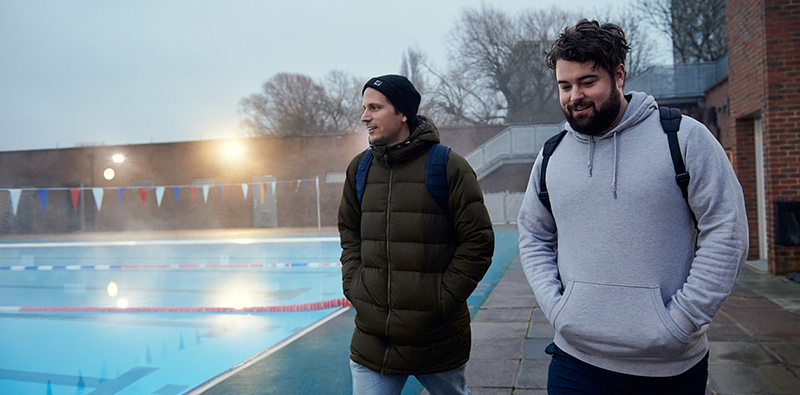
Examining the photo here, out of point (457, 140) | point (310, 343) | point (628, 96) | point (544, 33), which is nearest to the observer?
point (628, 96)

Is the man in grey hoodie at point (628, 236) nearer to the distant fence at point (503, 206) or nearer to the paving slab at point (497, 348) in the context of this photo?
the paving slab at point (497, 348)

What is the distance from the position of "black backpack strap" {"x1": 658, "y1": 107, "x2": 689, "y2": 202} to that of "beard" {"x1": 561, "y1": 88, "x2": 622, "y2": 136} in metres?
0.14

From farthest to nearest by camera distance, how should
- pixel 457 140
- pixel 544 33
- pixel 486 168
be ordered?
1. pixel 544 33
2. pixel 457 140
3. pixel 486 168

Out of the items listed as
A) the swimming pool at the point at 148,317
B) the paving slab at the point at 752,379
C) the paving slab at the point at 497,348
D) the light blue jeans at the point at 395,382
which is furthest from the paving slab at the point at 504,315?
the light blue jeans at the point at 395,382

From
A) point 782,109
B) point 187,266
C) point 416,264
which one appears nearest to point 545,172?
point 416,264

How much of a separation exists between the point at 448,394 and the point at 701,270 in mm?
1183

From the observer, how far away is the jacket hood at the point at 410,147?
7.45 ft

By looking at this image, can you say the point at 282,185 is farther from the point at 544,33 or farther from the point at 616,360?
the point at 616,360

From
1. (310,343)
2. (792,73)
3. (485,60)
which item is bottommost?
(310,343)

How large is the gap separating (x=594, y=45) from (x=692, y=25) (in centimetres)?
2539

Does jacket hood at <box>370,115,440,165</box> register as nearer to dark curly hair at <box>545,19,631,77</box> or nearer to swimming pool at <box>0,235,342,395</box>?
dark curly hair at <box>545,19,631,77</box>

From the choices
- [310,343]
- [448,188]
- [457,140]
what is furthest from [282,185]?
[448,188]

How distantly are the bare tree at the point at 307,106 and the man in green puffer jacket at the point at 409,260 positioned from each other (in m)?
35.0

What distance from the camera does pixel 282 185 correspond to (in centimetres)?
2594
